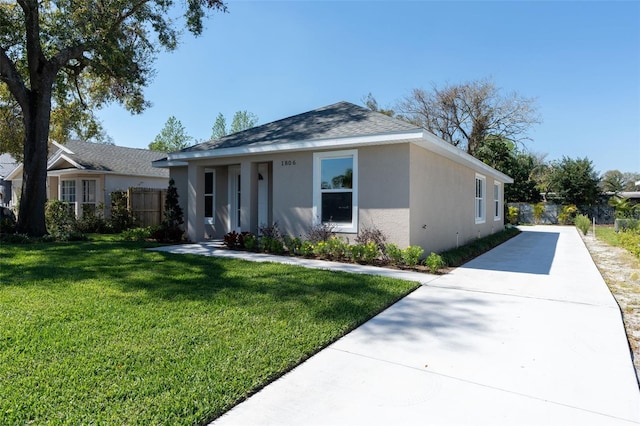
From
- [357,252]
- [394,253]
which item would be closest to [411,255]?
[394,253]

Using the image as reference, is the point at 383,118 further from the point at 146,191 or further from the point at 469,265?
the point at 146,191

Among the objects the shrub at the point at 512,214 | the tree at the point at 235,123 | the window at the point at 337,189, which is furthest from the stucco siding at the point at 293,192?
the tree at the point at 235,123

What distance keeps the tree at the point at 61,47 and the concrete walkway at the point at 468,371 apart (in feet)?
41.5

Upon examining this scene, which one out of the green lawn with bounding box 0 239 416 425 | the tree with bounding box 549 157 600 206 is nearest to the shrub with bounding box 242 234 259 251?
the green lawn with bounding box 0 239 416 425

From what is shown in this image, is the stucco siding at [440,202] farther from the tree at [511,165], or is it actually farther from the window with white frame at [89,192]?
the window with white frame at [89,192]

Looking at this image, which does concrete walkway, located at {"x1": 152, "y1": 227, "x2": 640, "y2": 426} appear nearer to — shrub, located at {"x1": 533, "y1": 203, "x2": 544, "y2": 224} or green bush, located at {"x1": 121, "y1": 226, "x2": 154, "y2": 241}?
green bush, located at {"x1": 121, "y1": 226, "x2": 154, "y2": 241}

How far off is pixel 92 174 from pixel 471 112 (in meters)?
28.6

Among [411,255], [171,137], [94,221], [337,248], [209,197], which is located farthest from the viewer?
[171,137]

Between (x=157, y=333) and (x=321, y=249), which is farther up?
(x=321, y=249)

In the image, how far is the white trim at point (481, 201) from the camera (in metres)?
14.1

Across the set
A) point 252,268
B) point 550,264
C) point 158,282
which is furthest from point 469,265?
point 158,282

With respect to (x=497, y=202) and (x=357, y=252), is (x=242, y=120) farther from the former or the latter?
(x=357, y=252)

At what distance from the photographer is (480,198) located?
Result: 1504cm

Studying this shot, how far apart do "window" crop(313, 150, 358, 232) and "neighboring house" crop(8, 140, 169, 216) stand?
485 inches
